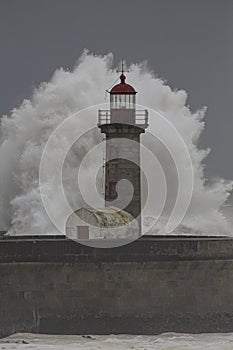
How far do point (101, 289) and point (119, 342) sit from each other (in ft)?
2.77

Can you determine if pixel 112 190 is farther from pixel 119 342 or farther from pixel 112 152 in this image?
pixel 119 342

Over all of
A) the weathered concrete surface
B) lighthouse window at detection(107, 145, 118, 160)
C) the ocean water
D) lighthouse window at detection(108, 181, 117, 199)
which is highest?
lighthouse window at detection(107, 145, 118, 160)

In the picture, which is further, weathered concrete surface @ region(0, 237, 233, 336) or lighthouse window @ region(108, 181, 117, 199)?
lighthouse window @ region(108, 181, 117, 199)

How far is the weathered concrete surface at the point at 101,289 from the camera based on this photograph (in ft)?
32.9

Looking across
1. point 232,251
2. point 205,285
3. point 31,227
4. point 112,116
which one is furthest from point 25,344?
point 31,227

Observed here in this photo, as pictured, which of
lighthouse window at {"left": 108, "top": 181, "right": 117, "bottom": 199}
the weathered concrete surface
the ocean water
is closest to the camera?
the ocean water

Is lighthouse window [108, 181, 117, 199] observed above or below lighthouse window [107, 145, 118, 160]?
below

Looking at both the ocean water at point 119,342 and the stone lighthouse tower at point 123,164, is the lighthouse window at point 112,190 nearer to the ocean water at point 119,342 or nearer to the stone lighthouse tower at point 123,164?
the stone lighthouse tower at point 123,164

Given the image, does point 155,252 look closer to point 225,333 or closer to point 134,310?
point 134,310

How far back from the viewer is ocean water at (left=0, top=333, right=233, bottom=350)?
9.15 meters

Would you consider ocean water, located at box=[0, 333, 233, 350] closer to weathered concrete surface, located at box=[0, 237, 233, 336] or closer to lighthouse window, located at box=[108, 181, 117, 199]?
weathered concrete surface, located at box=[0, 237, 233, 336]

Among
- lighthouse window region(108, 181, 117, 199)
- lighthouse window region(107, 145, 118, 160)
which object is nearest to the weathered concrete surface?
lighthouse window region(108, 181, 117, 199)

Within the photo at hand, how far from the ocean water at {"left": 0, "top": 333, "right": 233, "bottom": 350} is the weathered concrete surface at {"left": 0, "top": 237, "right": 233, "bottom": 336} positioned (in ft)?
0.48

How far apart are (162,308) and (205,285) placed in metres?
0.72
